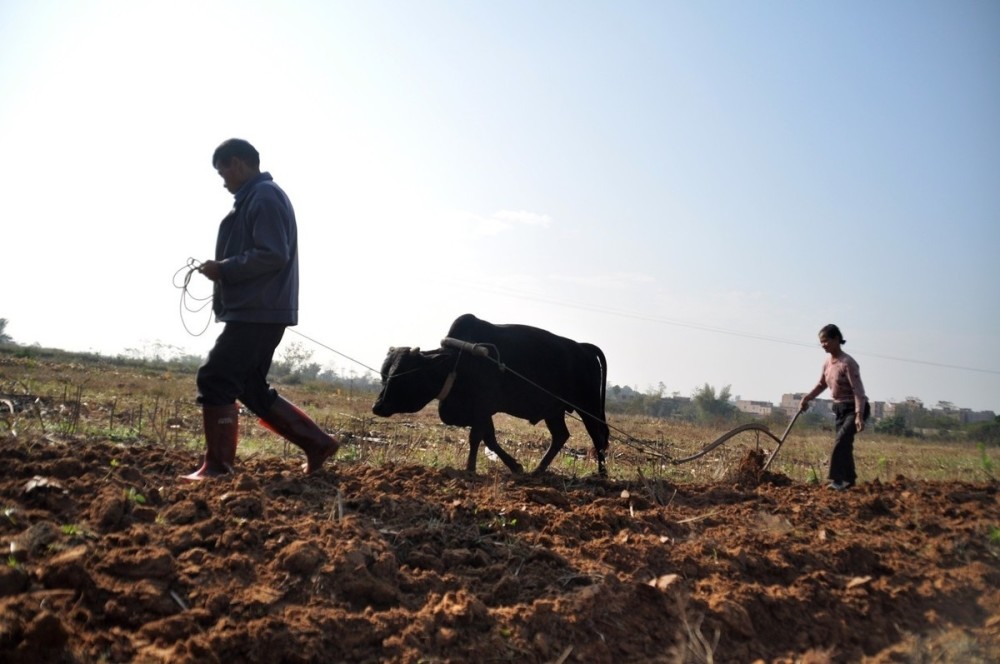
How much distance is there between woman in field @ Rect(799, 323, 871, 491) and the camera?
782 centimetres

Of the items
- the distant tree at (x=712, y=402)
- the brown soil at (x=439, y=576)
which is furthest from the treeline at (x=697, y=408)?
the brown soil at (x=439, y=576)

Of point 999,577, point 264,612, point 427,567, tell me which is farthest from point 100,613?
point 999,577

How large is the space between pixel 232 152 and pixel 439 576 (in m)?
3.25

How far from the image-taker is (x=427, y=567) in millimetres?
3756

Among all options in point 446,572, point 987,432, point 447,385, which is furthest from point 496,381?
point 987,432

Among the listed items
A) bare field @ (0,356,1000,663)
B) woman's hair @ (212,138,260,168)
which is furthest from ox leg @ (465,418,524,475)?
woman's hair @ (212,138,260,168)

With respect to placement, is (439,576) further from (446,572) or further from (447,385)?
(447,385)

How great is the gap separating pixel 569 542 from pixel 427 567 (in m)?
0.88

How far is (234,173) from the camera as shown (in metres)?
5.40

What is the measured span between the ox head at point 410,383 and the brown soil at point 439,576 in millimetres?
2486

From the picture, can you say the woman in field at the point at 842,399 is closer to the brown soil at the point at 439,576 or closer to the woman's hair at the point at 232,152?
the brown soil at the point at 439,576

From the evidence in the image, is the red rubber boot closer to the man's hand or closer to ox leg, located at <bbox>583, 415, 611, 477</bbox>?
the man's hand

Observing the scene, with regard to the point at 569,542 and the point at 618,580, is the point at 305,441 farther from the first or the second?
the point at 618,580

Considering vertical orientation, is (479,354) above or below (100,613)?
above
